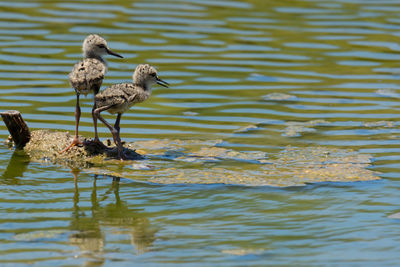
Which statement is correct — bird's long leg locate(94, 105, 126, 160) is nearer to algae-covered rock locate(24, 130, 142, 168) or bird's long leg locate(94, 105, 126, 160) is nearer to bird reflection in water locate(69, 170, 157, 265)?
algae-covered rock locate(24, 130, 142, 168)

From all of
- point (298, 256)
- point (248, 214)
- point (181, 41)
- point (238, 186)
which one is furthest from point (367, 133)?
point (181, 41)

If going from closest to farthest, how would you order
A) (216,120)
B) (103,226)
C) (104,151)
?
(103,226) < (104,151) < (216,120)

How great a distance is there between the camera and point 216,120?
11414 millimetres

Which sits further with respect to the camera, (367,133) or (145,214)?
(367,133)

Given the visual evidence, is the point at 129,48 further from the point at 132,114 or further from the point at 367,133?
the point at 367,133

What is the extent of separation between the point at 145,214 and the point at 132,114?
4399mm

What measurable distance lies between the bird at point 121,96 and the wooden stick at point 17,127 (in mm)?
993

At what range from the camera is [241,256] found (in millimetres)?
6547

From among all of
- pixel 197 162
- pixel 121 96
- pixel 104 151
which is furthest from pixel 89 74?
pixel 197 162

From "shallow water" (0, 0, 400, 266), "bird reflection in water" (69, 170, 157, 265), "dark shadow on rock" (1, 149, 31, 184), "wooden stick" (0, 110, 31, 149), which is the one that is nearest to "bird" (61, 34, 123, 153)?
"dark shadow on rock" (1, 149, 31, 184)

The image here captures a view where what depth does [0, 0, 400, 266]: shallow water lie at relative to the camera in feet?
22.4

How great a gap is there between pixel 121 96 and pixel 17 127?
1519 millimetres

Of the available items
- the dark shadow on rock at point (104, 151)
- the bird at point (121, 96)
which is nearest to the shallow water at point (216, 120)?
the dark shadow on rock at point (104, 151)

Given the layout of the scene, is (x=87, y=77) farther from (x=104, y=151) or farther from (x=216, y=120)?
(x=216, y=120)
